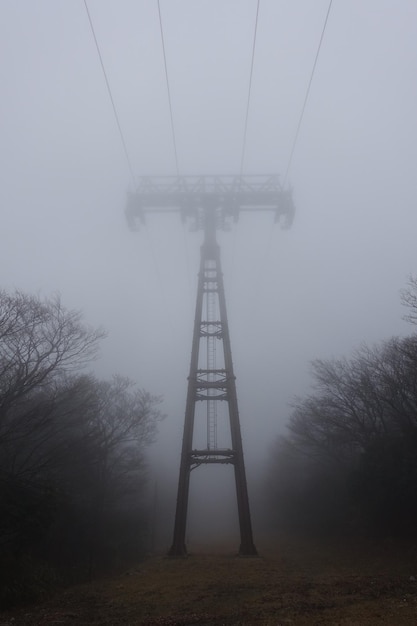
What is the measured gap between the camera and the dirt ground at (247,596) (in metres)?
9.70

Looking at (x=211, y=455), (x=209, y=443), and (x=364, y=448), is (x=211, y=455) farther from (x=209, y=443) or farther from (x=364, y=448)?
(x=364, y=448)

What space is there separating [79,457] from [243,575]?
1346cm

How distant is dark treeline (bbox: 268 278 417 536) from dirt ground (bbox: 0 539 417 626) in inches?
128

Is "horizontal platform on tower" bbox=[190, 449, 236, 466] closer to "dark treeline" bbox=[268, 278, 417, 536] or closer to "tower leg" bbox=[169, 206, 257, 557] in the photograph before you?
"tower leg" bbox=[169, 206, 257, 557]

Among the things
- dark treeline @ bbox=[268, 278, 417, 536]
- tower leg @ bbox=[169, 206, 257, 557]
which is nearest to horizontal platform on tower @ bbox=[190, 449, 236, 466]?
tower leg @ bbox=[169, 206, 257, 557]

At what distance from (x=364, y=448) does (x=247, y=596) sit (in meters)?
15.9

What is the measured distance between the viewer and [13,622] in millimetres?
11164

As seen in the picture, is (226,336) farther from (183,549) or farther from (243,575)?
(243,575)

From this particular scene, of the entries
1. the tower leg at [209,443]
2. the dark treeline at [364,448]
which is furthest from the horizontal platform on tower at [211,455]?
the dark treeline at [364,448]

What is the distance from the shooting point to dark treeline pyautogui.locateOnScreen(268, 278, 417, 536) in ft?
75.5

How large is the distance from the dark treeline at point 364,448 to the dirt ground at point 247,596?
128 inches

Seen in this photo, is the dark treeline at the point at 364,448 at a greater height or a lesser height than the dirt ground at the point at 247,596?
greater

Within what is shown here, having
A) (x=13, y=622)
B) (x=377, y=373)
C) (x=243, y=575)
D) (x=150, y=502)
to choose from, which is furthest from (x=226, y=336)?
(x=150, y=502)

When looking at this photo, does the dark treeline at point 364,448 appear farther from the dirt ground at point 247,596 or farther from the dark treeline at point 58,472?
the dark treeline at point 58,472
